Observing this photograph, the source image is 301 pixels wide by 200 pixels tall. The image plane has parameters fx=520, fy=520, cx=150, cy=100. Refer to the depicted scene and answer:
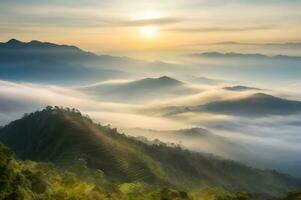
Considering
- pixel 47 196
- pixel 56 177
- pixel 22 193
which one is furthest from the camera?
pixel 56 177

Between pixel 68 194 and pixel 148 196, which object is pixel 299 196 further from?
pixel 68 194

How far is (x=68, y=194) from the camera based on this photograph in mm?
81438

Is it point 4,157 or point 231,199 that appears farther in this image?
point 231,199

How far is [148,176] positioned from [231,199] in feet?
339

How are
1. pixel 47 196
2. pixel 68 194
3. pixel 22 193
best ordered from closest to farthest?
pixel 22 193 < pixel 47 196 < pixel 68 194

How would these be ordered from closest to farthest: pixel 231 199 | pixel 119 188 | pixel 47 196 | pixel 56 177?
pixel 47 196, pixel 231 199, pixel 56 177, pixel 119 188

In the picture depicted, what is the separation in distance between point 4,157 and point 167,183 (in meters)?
119

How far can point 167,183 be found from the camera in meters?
191

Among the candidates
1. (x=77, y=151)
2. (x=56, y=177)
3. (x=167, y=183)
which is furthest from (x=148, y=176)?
(x=56, y=177)

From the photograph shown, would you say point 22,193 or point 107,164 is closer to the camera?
point 22,193

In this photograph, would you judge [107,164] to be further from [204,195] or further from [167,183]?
[204,195]

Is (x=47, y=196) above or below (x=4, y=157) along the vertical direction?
below

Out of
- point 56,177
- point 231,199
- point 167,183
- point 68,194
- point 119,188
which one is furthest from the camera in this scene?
point 167,183

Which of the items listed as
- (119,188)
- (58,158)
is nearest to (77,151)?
(58,158)
